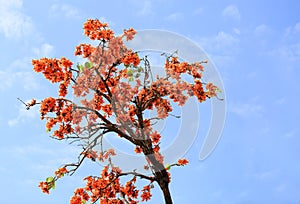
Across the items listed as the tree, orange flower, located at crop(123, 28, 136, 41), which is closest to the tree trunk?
the tree

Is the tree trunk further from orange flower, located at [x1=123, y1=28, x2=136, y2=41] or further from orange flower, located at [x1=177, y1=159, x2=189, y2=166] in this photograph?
orange flower, located at [x1=123, y1=28, x2=136, y2=41]

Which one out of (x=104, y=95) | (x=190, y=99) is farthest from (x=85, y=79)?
(x=190, y=99)

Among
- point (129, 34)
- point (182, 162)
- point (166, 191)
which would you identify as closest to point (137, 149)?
point (182, 162)

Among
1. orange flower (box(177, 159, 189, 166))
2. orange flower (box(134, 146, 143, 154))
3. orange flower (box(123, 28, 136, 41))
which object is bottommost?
orange flower (box(177, 159, 189, 166))

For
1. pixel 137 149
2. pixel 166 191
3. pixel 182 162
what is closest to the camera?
pixel 166 191

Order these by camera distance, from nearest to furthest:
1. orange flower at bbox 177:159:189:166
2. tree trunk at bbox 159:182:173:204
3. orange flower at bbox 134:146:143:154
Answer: tree trunk at bbox 159:182:173:204 < orange flower at bbox 177:159:189:166 < orange flower at bbox 134:146:143:154

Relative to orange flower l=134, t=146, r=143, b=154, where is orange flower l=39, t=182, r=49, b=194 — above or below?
below

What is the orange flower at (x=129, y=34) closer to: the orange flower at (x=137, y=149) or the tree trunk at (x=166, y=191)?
the orange flower at (x=137, y=149)

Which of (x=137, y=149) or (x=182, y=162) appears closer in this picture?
(x=182, y=162)

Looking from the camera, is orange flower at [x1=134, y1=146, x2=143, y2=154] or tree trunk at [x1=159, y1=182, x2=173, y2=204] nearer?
tree trunk at [x1=159, y1=182, x2=173, y2=204]

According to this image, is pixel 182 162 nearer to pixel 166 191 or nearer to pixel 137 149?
pixel 166 191

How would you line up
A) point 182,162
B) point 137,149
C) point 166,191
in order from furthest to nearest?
point 137,149 → point 182,162 → point 166,191

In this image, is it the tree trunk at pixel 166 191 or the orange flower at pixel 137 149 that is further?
the orange flower at pixel 137 149

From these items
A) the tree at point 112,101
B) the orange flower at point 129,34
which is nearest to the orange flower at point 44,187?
the tree at point 112,101
